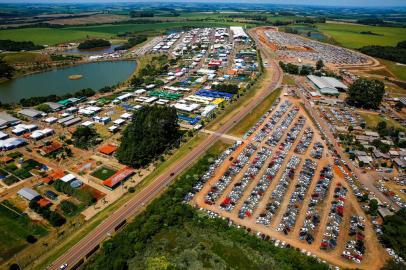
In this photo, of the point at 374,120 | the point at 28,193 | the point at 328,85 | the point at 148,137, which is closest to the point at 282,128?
the point at 374,120

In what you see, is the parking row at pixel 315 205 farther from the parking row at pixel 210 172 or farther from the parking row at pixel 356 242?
the parking row at pixel 210 172

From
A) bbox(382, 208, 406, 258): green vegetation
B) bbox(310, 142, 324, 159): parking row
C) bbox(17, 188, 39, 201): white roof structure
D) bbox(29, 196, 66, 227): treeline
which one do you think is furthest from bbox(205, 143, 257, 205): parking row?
bbox(17, 188, 39, 201): white roof structure

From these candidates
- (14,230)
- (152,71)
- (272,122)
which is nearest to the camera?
(14,230)

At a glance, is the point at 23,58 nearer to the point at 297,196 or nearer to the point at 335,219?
the point at 297,196

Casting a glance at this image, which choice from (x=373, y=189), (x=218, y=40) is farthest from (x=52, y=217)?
(x=218, y=40)

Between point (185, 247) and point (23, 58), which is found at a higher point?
point (23, 58)

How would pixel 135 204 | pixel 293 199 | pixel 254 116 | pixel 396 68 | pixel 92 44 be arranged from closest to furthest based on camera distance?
pixel 135 204 → pixel 293 199 → pixel 254 116 → pixel 396 68 → pixel 92 44

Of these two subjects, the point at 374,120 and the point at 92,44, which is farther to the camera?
the point at 92,44
